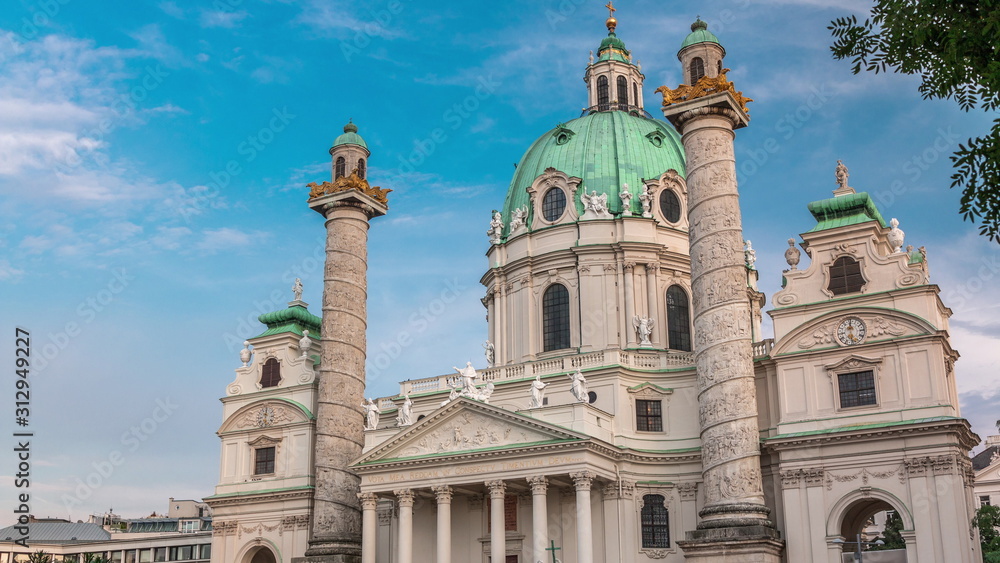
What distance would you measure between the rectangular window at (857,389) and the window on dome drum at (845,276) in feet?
10.6

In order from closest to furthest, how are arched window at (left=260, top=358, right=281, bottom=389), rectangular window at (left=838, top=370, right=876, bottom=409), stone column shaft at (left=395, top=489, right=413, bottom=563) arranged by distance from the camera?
rectangular window at (left=838, top=370, right=876, bottom=409) → stone column shaft at (left=395, top=489, right=413, bottom=563) → arched window at (left=260, top=358, right=281, bottom=389)

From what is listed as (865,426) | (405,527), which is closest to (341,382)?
(405,527)

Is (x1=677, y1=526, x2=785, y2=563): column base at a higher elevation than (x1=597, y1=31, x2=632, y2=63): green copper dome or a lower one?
lower

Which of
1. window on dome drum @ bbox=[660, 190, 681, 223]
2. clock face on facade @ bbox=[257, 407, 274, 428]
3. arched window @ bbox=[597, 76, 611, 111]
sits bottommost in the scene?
clock face on facade @ bbox=[257, 407, 274, 428]

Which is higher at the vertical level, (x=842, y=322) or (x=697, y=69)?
(x=697, y=69)

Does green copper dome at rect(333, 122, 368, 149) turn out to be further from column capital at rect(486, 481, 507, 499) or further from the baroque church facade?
column capital at rect(486, 481, 507, 499)


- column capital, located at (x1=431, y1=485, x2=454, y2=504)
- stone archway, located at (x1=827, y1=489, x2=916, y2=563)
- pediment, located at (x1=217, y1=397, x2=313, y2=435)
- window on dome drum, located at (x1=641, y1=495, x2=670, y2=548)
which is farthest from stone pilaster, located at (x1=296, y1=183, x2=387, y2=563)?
stone archway, located at (x1=827, y1=489, x2=916, y2=563)

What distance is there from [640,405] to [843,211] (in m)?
11.1

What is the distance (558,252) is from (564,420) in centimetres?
1201

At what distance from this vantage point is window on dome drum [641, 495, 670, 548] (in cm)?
4019

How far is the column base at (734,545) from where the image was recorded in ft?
111

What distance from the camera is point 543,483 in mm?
38500

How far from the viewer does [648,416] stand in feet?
139

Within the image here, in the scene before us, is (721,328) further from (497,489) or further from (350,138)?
(350,138)
